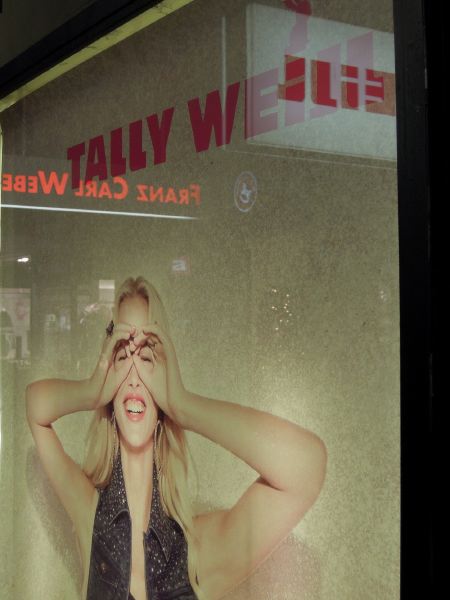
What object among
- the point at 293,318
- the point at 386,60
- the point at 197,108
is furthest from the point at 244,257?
Answer: the point at 386,60

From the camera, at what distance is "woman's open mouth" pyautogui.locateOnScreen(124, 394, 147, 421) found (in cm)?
176

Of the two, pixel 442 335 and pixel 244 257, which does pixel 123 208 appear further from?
pixel 442 335

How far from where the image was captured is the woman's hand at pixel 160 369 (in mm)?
1642

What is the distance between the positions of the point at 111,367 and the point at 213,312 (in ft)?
1.39

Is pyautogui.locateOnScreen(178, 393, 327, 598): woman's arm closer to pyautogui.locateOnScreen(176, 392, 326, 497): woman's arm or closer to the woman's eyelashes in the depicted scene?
Result: pyautogui.locateOnScreen(176, 392, 326, 497): woman's arm

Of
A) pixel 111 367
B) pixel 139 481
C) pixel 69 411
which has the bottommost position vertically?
pixel 139 481

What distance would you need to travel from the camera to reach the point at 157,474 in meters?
1.71

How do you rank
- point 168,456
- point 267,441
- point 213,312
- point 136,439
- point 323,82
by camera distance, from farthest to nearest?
point 136,439, point 168,456, point 213,312, point 267,441, point 323,82

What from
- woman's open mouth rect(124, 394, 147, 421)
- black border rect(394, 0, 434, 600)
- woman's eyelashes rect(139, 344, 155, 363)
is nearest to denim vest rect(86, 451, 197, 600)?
woman's open mouth rect(124, 394, 147, 421)

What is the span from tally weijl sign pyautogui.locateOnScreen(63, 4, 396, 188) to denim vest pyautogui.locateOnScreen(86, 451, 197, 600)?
2.26 feet

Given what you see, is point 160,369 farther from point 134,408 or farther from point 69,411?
point 69,411

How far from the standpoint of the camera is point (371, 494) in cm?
117

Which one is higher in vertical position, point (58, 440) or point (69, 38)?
point (69, 38)

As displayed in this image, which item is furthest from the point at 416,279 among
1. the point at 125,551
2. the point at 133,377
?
the point at 125,551
